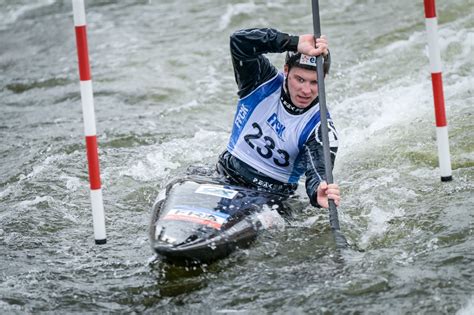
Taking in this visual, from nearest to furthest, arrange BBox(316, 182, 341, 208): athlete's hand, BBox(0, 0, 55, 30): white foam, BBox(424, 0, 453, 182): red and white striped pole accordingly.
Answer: BBox(316, 182, 341, 208): athlete's hand → BBox(424, 0, 453, 182): red and white striped pole → BBox(0, 0, 55, 30): white foam

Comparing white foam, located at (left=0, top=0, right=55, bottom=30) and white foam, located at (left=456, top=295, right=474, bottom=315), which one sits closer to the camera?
white foam, located at (left=456, top=295, right=474, bottom=315)

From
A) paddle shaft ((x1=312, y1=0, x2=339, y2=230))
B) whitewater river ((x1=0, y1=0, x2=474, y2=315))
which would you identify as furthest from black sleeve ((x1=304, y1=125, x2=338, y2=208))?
whitewater river ((x1=0, y1=0, x2=474, y2=315))

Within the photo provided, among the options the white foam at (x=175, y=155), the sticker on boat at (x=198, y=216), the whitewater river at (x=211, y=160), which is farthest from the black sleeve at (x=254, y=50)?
the white foam at (x=175, y=155)

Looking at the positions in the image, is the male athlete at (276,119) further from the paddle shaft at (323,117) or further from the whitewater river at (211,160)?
the whitewater river at (211,160)

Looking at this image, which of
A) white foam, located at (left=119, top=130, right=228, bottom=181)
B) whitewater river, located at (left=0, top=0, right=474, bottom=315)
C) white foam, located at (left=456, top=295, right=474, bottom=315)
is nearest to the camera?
white foam, located at (left=456, top=295, right=474, bottom=315)

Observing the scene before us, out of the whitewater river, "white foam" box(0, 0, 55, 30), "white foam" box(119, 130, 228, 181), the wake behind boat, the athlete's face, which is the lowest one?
"white foam" box(119, 130, 228, 181)

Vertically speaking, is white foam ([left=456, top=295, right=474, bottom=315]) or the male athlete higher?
the male athlete

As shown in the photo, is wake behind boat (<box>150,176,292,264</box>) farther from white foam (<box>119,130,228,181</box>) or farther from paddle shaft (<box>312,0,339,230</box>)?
white foam (<box>119,130,228,181</box>)

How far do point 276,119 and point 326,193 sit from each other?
2.46 ft

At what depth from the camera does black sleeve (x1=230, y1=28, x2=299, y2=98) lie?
5457 millimetres

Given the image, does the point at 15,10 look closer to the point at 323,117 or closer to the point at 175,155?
the point at 175,155

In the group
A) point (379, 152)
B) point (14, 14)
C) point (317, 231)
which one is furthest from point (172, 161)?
point (14, 14)

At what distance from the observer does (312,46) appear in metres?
5.29

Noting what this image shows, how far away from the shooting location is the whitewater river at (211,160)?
4.73 metres
